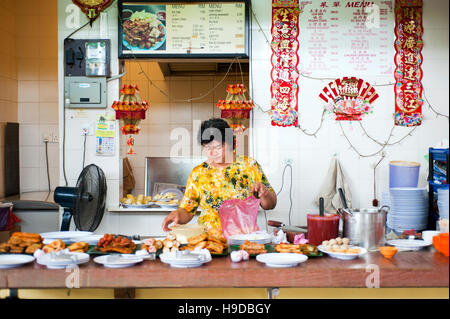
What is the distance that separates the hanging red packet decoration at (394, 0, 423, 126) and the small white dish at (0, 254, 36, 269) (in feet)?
11.5

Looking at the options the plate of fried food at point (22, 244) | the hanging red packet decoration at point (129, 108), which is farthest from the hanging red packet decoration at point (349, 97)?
the plate of fried food at point (22, 244)

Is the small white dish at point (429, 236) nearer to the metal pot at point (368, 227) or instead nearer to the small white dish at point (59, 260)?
the metal pot at point (368, 227)

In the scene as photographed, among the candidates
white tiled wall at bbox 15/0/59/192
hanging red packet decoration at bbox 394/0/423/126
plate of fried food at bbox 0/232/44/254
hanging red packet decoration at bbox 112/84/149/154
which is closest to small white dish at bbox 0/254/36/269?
plate of fried food at bbox 0/232/44/254

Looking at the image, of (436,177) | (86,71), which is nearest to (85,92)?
(86,71)

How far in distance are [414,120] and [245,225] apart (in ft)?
7.98

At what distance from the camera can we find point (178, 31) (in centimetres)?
457

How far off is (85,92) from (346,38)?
8.19 feet

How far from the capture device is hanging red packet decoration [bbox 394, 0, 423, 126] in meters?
4.56

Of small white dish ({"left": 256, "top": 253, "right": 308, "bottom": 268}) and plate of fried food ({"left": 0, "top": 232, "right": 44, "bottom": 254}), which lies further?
plate of fried food ({"left": 0, "top": 232, "right": 44, "bottom": 254})

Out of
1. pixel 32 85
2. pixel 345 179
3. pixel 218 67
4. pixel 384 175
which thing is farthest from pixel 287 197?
pixel 32 85

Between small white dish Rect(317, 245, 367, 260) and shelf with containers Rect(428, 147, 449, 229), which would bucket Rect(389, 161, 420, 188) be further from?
small white dish Rect(317, 245, 367, 260)

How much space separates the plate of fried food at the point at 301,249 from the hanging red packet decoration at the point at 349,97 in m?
2.40

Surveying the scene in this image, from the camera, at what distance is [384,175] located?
182 inches
